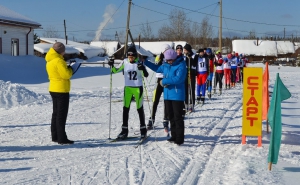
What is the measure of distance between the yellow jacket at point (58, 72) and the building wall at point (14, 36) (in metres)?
24.9

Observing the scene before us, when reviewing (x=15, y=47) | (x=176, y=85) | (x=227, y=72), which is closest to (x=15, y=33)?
(x=15, y=47)

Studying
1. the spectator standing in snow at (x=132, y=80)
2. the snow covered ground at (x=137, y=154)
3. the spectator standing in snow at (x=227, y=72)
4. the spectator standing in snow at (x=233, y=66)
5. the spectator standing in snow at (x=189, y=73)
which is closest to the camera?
the snow covered ground at (x=137, y=154)

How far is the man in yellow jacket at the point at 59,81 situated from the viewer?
738 cm


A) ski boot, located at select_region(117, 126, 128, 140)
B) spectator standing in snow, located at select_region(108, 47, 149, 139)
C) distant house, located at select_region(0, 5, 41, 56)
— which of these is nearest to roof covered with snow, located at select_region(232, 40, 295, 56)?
distant house, located at select_region(0, 5, 41, 56)

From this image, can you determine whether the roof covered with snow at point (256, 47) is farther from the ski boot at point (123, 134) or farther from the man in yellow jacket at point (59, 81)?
the man in yellow jacket at point (59, 81)

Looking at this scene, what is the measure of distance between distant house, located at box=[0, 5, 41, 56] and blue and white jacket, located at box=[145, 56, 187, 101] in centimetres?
2484

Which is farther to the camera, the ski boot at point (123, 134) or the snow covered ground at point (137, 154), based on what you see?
the ski boot at point (123, 134)

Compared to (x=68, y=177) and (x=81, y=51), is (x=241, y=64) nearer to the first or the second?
(x=68, y=177)

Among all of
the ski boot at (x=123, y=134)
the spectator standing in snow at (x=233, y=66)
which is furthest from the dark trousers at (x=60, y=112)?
the spectator standing in snow at (x=233, y=66)

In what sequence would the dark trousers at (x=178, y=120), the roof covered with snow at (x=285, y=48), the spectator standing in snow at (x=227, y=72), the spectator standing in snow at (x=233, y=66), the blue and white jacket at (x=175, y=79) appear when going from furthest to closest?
1. the roof covered with snow at (x=285, y=48)
2. the spectator standing in snow at (x=233, y=66)
3. the spectator standing in snow at (x=227, y=72)
4. the dark trousers at (x=178, y=120)
5. the blue and white jacket at (x=175, y=79)

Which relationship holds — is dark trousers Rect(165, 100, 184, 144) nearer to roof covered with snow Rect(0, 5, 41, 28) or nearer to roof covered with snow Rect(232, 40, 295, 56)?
roof covered with snow Rect(0, 5, 41, 28)

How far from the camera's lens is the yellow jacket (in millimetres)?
7352

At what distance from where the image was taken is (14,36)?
1272 inches

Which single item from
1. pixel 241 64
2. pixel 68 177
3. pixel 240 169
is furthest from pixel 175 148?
pixel 241 64
